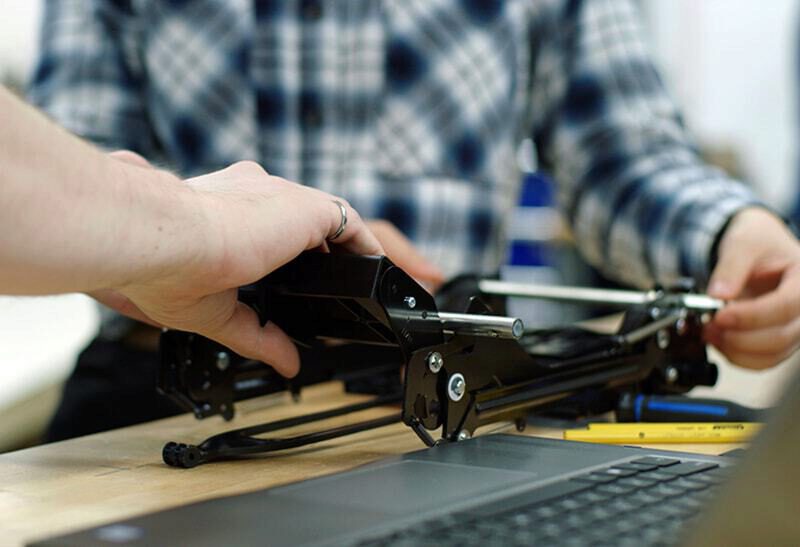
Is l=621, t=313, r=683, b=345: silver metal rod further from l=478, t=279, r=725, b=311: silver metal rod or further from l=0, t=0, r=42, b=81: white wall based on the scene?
l=0, t=0, r=42, b=81: white wall

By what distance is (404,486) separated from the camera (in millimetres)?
579

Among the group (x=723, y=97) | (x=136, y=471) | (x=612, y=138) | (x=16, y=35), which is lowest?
(x=136, y=471)

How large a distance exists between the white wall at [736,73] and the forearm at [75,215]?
3764 mm

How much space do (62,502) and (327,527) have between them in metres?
0.21

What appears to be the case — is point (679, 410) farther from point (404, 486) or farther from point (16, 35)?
point (16, 35)

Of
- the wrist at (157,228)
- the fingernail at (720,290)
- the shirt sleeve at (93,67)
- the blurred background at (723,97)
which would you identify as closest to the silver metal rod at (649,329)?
the fingernail at (720,290)

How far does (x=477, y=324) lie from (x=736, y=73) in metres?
3.77

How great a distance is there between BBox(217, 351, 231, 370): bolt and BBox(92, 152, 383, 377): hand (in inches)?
2.3

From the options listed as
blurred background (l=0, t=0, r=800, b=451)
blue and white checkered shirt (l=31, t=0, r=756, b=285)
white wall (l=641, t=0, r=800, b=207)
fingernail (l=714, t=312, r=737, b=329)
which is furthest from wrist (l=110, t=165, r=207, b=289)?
white wall (l=641, t=0, r=800, b=207)

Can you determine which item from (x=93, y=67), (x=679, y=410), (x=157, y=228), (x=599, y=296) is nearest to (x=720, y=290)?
(x=599, y=296)

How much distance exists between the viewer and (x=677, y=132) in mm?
1482

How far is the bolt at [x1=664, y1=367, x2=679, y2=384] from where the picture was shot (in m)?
0.98

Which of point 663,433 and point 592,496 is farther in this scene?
point 663,433

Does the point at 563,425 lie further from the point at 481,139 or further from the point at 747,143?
the point at 747,143
